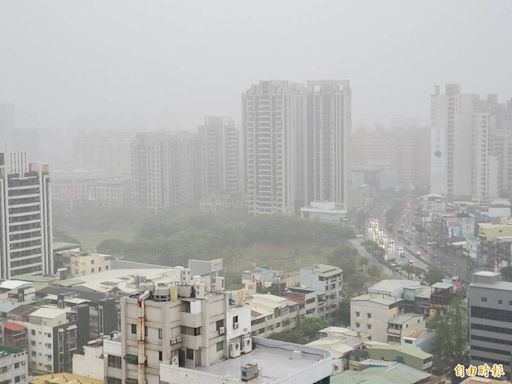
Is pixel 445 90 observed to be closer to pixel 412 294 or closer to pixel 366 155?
pixel 366 155

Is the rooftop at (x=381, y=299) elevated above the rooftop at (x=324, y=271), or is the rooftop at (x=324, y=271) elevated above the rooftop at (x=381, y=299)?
the rooftop at (x=324, y=271)

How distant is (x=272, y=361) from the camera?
1.85 m

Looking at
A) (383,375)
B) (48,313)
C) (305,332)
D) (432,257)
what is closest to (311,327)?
(305,332)

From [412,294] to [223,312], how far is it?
13.2ft

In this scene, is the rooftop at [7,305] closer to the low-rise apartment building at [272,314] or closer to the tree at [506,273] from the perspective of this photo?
the low-rise apartment building at [272,314]

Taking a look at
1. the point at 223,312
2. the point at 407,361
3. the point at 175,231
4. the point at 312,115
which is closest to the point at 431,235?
the point at 175,231

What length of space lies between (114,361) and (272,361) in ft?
1.39

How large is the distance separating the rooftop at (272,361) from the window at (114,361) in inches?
10.6

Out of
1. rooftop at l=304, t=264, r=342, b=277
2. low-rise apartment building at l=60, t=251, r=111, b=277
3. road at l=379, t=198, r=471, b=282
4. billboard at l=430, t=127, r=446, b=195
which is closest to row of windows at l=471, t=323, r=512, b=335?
rooftop at l=304, t=264, r=342, b=277

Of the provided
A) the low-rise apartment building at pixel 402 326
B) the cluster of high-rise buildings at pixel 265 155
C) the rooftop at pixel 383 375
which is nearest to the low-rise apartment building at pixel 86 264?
the low-rise apartment building at pixel 402 326

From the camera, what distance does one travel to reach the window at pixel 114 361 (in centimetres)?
199

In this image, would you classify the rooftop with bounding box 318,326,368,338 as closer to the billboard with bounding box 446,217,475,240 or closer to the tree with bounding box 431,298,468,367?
the tree with bounding box 431,298,468,367

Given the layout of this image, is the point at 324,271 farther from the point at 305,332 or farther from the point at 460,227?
the point at 460,227

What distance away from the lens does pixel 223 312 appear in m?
1.90
